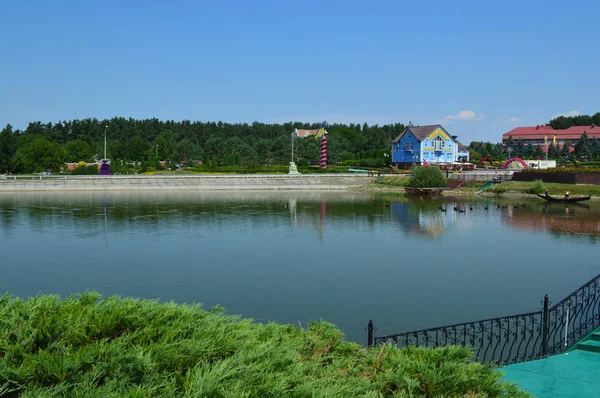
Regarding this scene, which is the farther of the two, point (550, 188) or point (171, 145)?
point (171, 145)

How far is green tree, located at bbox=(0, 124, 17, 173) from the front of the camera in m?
95.4

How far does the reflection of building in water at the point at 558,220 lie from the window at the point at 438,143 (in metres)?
44.5

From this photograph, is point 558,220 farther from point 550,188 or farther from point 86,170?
point 86,170

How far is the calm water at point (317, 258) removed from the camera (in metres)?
18.7

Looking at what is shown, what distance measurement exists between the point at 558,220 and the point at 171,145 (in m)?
96.9

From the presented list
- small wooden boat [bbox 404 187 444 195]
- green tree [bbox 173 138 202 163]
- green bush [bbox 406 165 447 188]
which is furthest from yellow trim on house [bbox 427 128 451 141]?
green tree [bbox 173 138 202 163]

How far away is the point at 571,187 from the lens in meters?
64.6

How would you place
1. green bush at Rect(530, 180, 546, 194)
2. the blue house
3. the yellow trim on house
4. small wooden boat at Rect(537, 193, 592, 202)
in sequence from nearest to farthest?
1. small wooden boat at Rect(537, 193, 592, 202)
2. green bush at Rect(530, 180, 546, 194)
3. the yellow trim on house
4. the blue house

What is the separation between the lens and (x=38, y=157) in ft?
306

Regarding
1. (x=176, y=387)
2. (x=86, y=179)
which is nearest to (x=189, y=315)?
(x=176, y=387)

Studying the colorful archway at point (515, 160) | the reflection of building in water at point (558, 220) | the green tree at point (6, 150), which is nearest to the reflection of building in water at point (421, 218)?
the reflection of building in water at point (558, 220)

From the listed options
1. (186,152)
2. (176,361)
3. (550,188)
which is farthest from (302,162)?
(176,361)

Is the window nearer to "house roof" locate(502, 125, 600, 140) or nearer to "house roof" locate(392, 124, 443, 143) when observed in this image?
"house roof" locate(392, 124, 443, 143)

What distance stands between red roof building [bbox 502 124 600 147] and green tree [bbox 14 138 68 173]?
120 meters
